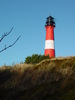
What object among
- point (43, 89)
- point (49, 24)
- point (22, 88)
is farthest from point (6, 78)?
point (49, 24)

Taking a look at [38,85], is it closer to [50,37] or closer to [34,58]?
[34,58]

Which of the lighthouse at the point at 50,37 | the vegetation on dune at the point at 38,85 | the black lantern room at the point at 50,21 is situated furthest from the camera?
the black lantern room at the point at 50,21

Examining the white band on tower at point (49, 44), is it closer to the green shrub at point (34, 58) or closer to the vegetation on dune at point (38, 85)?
the green shrub at point (34, 58)

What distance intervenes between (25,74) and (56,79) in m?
2.70

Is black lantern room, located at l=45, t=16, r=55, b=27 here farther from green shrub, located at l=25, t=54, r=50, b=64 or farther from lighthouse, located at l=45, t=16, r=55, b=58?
green shrub, located at l=25, t=54, r=50, b=64

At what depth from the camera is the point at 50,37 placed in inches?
1902

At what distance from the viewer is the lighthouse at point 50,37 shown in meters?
46.1

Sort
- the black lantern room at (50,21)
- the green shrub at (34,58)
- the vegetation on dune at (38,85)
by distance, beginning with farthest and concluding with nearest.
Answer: the black lantern room at (50,21) < the green shrub at (34,58) < the vegetation on dune at (38,85)

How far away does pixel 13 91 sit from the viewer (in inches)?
432

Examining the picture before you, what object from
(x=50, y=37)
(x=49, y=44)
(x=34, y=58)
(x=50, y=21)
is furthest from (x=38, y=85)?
(x=50, y=21)

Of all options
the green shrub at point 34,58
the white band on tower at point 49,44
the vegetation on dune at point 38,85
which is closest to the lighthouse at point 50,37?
the white band on tower at point 49,44

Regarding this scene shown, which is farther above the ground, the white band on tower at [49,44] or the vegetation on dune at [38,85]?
the white band on tower at [49,44]

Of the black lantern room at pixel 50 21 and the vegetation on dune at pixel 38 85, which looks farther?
the black lantern room at pixel 50 21

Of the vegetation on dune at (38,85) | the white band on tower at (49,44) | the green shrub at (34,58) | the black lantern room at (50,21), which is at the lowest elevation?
the vegetation on dune at (38,85)
